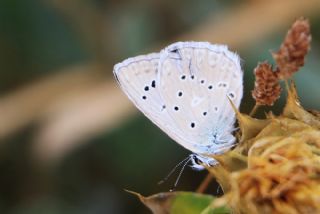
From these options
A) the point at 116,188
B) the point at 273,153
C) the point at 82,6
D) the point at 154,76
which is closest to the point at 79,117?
the point at 116,188

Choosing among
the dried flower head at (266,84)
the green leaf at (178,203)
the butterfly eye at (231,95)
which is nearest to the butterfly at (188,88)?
the butterfly eye at (231,95)

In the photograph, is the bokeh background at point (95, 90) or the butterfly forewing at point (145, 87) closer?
the butterfly forewing at point (145, 87)

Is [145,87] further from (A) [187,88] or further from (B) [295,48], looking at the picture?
(B) [295,48]

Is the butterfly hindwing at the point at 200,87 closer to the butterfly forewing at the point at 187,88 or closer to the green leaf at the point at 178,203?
the butterfly forewing at the point at 187,88

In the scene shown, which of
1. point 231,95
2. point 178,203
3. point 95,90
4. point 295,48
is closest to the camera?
point 295,48

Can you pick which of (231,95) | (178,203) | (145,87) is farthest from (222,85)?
(178,203)

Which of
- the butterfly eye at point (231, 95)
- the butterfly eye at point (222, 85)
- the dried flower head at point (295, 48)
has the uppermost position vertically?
the dried flower head at point (295, 48)

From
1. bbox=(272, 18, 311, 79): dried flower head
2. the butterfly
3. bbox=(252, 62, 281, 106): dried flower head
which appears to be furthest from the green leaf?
bbox=(272, 18, 311, 79): dried flower head
